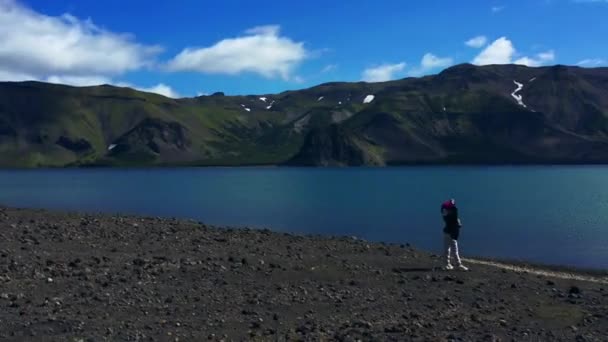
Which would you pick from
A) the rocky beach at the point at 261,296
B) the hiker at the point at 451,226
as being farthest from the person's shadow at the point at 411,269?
the hiker at the point at 451,226

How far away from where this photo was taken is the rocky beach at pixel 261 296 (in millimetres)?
17828

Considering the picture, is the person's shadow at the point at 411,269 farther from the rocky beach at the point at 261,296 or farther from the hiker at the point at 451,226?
the hiker at the point at 451,226

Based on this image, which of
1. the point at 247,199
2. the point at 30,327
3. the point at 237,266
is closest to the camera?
the point at 30,327

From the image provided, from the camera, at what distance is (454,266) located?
101 feet

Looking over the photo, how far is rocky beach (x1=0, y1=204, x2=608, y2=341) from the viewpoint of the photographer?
17.8 m

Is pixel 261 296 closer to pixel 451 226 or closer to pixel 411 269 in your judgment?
pixel 411 269

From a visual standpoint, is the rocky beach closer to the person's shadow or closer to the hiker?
the person's shadow

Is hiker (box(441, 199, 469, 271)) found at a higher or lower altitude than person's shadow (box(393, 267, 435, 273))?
higher

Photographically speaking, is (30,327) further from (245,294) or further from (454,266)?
(454,266)

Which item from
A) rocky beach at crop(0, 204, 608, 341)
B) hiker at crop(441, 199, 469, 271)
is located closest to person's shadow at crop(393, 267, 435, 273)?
rocky beach at crop(0, 204, 608, 341)

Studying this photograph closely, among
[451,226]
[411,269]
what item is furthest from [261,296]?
[451,226]

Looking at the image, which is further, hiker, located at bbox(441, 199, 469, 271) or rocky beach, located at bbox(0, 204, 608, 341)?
hiker, located at bbox(441, 199, 469, 271)

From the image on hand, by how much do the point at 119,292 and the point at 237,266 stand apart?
21.1ft

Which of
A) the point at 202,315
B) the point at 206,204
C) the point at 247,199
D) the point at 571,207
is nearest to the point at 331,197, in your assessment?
the point at 247,199
